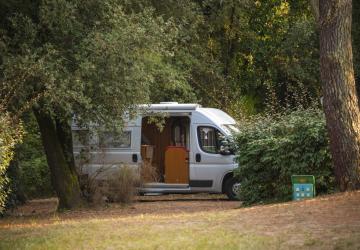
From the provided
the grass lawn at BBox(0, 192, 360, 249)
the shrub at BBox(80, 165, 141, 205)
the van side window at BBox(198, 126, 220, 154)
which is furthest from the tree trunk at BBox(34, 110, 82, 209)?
the grass lawn at BBox(0, 192, 360, 249)

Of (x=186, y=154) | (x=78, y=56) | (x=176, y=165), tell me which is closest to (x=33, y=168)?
(x=176, y=165)

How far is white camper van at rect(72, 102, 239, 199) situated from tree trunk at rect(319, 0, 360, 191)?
6047 millimetres

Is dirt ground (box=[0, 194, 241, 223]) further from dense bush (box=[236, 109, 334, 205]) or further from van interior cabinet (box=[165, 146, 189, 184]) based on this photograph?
dense bush (box=[236, 109, 334, 205])

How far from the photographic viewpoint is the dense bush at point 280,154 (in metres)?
15.5

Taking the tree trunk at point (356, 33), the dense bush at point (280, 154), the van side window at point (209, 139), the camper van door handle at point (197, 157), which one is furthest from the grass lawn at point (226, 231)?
the tree trunk at point (356, 33)

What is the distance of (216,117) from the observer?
2144cm

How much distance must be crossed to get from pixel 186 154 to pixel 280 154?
607 centimetres

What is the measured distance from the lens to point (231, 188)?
20.9 metres

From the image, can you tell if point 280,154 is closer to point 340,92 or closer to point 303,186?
point 303,186

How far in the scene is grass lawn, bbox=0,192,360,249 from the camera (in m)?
9.53

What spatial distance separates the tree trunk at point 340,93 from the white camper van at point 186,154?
6047 mm

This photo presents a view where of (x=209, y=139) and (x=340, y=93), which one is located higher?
(x=340, y=93)

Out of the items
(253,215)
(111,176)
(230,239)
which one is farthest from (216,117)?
(230,239)

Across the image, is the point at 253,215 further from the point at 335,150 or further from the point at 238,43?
the point at 238,43
